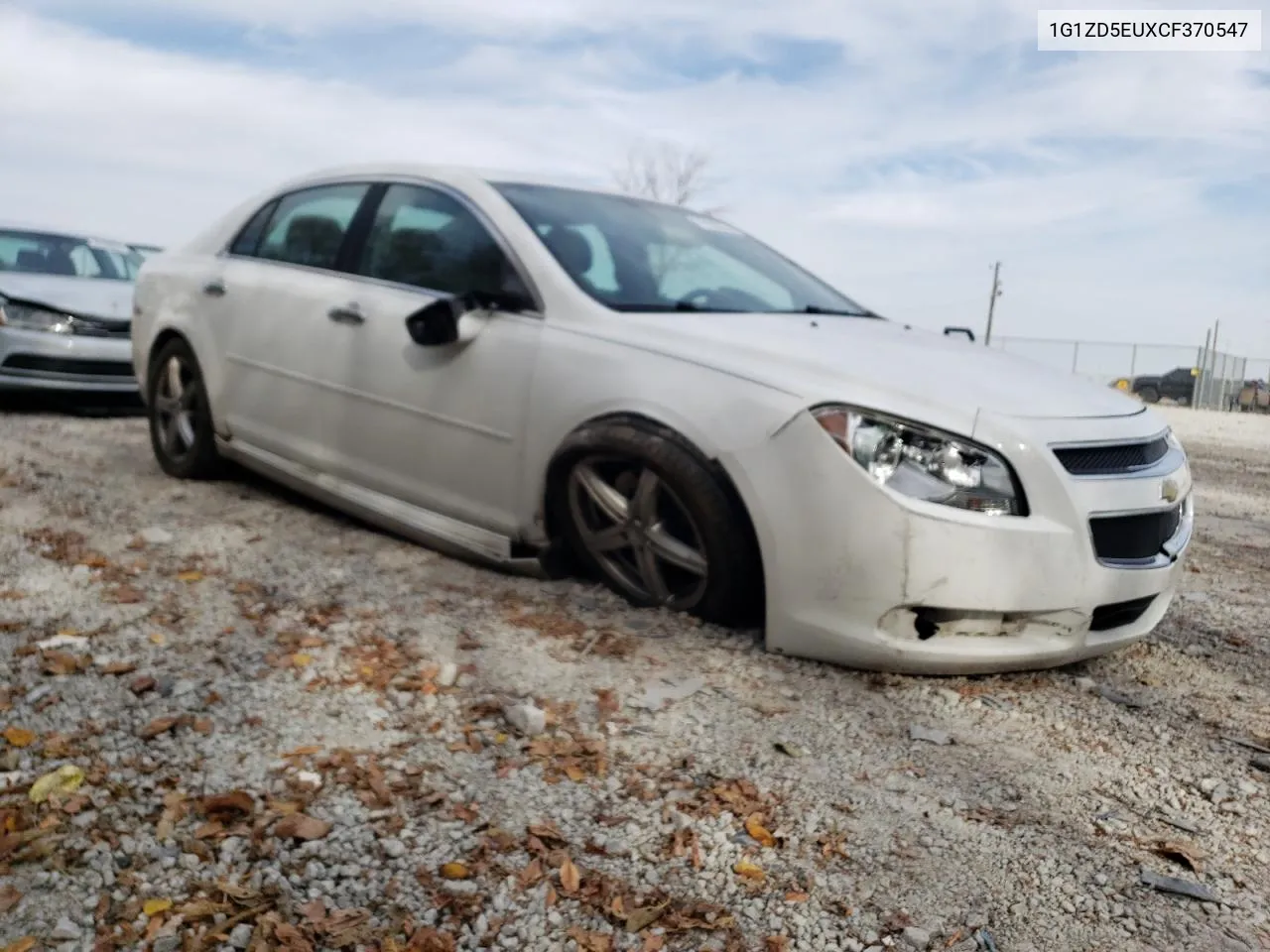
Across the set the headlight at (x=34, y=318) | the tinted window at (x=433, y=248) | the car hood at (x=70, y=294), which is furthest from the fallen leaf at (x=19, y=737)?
the headlight at (x=34, y=318)

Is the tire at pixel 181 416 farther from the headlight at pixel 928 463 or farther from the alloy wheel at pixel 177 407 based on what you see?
the headlight at pixel 928 463

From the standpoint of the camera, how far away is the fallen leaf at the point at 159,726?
253 centimetres

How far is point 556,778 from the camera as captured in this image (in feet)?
8.03

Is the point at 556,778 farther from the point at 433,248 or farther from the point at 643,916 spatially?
the point at 433,248

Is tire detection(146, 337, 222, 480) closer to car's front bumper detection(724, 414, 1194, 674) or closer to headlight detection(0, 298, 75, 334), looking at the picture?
headlight detection(0, 298, 75, 334)

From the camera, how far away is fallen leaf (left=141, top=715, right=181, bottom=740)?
2.53 metres

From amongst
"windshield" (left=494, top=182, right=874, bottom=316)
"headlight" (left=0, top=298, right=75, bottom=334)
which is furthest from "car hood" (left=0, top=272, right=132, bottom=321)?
"windshield" (left=494, top=182, right=874, bottom=316)

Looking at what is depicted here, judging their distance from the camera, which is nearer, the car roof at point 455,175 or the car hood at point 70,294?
the car roof at point 455,175

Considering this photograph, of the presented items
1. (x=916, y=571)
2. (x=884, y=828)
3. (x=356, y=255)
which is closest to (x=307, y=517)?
(x=356, y=255)

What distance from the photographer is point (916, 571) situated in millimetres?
2844

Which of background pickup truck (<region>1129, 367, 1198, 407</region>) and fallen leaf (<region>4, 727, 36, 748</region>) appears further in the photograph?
background pickup truck (<region>1129, 367, 1198, 407</region>)

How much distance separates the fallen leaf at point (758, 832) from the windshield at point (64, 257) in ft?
26.3

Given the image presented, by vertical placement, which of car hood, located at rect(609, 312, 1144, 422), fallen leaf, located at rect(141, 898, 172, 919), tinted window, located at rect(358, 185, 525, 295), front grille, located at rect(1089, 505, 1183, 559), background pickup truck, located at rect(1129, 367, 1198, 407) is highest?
tinted window, located at rect(358, 185, 525, 295)

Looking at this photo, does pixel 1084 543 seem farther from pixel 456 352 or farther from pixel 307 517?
pixel 307 517
